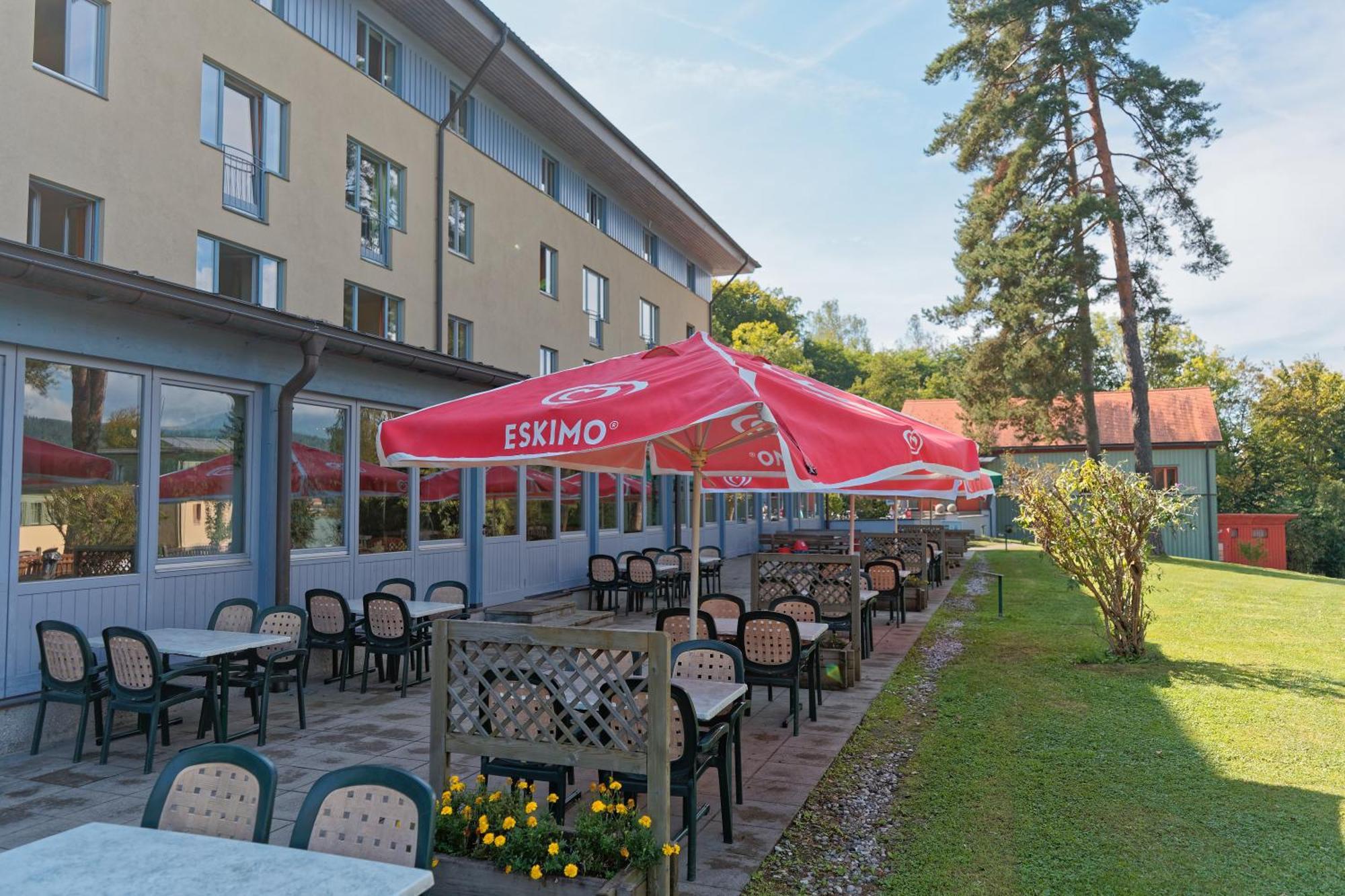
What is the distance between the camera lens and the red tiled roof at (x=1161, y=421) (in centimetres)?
3641

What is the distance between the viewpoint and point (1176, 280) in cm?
2508

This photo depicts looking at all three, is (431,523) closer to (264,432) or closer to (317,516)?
(317,516)

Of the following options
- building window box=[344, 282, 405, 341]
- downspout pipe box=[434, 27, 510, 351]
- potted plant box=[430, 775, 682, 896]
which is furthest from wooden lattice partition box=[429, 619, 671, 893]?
downspout pipe box=[434, 27, 510, 351]

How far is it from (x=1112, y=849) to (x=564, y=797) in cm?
291

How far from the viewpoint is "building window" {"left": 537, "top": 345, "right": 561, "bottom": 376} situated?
18469 mm

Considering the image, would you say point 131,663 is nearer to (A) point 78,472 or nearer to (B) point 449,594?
(A) point 78,472

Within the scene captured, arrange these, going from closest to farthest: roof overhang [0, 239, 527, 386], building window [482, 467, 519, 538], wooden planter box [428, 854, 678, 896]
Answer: wooden planter box [428, 854, 678, 896], roof overhang [0, 239, 527, 386], building window [482, 467, 519, 538]

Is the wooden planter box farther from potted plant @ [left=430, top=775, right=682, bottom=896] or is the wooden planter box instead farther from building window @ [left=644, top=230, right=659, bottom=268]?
building window @ [left=644, top=230, right=659, bottom=268]

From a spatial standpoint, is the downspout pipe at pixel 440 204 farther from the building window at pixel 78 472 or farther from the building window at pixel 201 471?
the building window at pixel 78 472

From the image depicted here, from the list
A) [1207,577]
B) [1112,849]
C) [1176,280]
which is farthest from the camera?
[1176,280]

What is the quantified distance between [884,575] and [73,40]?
11752 millimetres

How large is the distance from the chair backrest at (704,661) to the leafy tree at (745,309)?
49.8m

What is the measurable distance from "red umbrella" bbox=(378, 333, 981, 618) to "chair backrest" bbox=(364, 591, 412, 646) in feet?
12.5

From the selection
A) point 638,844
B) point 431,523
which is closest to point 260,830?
point 638,844
